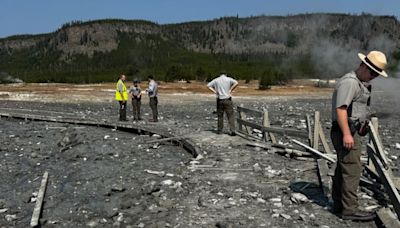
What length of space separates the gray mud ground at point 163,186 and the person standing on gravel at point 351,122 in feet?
0.97

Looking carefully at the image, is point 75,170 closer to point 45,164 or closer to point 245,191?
point 45,164

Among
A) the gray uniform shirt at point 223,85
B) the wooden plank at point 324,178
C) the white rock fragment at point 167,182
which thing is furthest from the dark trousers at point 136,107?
the wooden plank at point 324,178

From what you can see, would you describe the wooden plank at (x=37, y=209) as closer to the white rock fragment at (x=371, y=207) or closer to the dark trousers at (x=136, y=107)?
the white rock fragment at (x=371, y=207)

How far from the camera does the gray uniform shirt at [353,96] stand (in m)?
6.20

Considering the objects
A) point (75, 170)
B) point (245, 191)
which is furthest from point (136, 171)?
point (245, 191)

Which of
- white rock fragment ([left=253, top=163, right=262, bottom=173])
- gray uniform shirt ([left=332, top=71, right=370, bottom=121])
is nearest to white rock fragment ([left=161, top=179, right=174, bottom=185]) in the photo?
white rock fragment ([left=253, top=163, right=262, bottom=173])

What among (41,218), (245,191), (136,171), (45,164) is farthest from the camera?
(45,164)

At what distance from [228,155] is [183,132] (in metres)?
4.91

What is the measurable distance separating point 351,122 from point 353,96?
1.15 feet

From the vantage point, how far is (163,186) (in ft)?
29.2

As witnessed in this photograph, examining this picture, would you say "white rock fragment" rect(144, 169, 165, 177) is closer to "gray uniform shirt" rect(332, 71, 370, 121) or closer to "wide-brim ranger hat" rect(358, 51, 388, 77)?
"gray uniform shirt" rect(332, 71, 370, 121)

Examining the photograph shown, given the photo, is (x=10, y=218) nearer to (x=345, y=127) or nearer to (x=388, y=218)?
(x=345, y=127)

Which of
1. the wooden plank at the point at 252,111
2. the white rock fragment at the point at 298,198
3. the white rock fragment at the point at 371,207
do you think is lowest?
the white rock fragment at the point at 298,198

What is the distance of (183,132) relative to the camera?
1598 centimetres
